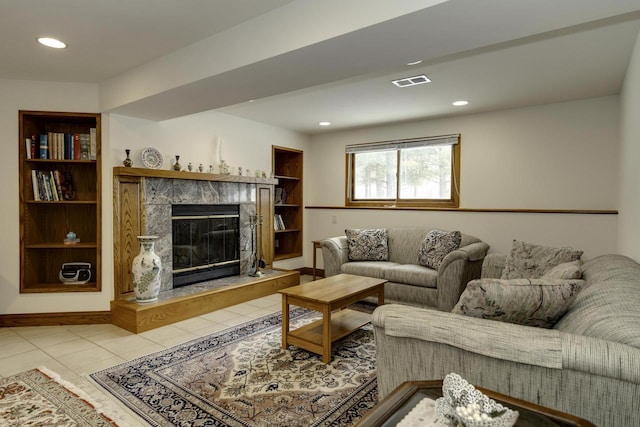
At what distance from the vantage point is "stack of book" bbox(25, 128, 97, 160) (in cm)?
358

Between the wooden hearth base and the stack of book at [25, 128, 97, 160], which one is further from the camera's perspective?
the stack of book at [25, 128, 97, 160]

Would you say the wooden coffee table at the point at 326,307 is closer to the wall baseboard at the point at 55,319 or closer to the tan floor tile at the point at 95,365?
the tan floor tile at the point at 95,365

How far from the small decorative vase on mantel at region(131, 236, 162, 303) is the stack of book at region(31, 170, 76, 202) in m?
1.00

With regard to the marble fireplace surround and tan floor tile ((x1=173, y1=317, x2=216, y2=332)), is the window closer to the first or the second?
the marble fireplace surround

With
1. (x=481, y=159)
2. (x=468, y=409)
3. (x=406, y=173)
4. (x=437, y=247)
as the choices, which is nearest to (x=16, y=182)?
(x=468, y=409)

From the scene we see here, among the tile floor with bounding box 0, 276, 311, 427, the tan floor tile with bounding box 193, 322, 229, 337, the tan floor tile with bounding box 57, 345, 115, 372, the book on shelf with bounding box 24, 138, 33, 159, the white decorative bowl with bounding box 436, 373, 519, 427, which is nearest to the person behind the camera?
the white decorative bowl with bounding box 436, 373, 519, 427

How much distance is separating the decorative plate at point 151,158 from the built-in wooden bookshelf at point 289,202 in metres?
2.22

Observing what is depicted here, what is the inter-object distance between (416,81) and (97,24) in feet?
8.32

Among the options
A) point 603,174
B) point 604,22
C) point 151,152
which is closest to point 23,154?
point 151,152

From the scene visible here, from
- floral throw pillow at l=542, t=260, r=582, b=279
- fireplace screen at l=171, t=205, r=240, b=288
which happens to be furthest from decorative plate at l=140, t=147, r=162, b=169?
floral throw pillow at l=542, t=260, r=582, b=279

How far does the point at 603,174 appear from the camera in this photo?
3.86 m

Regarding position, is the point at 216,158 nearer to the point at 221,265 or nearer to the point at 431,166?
the point at 221,265

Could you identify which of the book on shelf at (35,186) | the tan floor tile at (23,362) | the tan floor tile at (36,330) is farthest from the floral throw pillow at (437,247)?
the book on shelf at (35,186)

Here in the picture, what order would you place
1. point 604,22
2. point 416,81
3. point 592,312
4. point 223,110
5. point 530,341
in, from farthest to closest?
point 223,110
point 416,81
point 604,22
point 592,312
point 530,341
